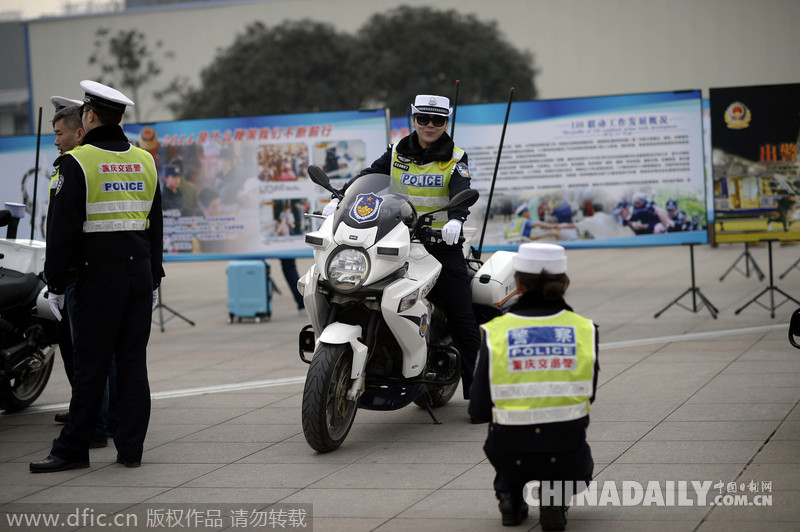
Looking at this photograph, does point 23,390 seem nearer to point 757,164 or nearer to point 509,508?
point 509,508

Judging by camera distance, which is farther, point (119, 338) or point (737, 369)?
point (737, 369)

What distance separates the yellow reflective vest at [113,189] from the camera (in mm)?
6016

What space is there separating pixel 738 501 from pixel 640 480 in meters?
0.56

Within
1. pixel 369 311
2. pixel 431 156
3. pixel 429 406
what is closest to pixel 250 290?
pixel 429 406

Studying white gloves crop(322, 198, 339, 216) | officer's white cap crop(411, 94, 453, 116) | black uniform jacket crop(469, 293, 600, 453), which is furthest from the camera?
officer's white cap crop(411, 94, 453, 116)

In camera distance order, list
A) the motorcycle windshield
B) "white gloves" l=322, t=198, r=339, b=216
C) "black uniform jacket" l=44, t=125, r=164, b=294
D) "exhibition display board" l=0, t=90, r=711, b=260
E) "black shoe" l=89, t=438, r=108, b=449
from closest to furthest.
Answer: "black uniform jacket" l=44, t=125, r=164, b=294 → the motorcycle windshield → "black shoe" l=89, t=438, r=108, b=449 → "white gloves" l=322, t=198, r=339, b=216 → "exhibition display board" l=0, t=90, r=711, b=260

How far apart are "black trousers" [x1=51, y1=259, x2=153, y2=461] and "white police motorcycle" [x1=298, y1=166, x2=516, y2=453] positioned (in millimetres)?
947

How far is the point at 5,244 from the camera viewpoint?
7824 millimetres

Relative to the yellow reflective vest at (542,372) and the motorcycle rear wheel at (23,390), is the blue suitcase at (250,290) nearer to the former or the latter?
the motorcycle rear wheel at (23,390)

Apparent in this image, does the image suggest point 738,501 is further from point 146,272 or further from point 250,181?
point 250,181

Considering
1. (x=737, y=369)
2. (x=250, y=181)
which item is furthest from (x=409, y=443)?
(x=250, y=181)

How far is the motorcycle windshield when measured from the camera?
6472 mm

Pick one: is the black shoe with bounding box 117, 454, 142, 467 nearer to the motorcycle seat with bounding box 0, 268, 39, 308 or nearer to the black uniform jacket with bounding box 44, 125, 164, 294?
the black uniform jacket with bounding box 44, 125, 164, 294

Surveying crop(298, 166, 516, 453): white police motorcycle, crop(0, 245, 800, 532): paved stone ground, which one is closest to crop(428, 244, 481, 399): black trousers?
crop(298, 166, 516, 453): white police motorcycle
